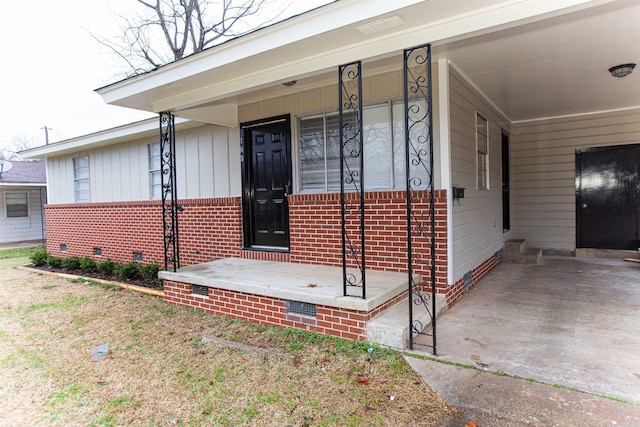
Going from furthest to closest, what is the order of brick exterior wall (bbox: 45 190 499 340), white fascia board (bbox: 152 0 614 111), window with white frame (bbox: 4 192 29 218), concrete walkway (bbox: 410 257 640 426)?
1. window with white frame (bbox: 4 192 29 218)
2. brick exterior wall (bbox: 45 190 499 340)
3. white fascia board (bbox: 152 0 614 111)
4. concrete walkway (bbox: 410 257 640 426)

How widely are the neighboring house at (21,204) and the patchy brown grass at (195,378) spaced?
13581 millimetres

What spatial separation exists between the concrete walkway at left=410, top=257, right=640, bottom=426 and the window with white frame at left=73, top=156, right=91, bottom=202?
8.73 m

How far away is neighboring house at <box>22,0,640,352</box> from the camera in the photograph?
3.33 m

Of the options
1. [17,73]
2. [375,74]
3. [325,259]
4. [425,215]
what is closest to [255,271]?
[325,259]

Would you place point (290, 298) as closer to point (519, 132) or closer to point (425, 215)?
point (425, 215)

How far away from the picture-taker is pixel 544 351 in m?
3.04

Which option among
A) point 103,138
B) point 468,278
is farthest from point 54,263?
point 468,278

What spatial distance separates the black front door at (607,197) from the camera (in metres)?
6.82

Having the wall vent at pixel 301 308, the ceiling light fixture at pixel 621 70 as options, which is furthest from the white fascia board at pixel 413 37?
the ceiling light fixture at pixel 621 70

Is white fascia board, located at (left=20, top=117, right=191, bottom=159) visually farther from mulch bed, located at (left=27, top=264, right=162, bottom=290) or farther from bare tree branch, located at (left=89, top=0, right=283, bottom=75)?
bare tree branch, located at (left=89, top=0, right=283, bottom=75)

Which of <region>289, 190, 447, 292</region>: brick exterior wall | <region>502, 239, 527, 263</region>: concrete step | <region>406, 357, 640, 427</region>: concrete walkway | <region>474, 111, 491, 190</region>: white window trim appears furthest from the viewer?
<region>502, 239, 527, 263</region>: concrete step

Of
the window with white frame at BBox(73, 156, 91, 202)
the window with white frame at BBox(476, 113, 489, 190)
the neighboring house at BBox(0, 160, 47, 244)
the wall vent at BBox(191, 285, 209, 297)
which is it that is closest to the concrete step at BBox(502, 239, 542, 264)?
the window with white frame at BBox(476, 113, 489, 190)

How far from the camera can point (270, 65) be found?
3871mm

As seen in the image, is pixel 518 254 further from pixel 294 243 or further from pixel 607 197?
pixel 294 243
